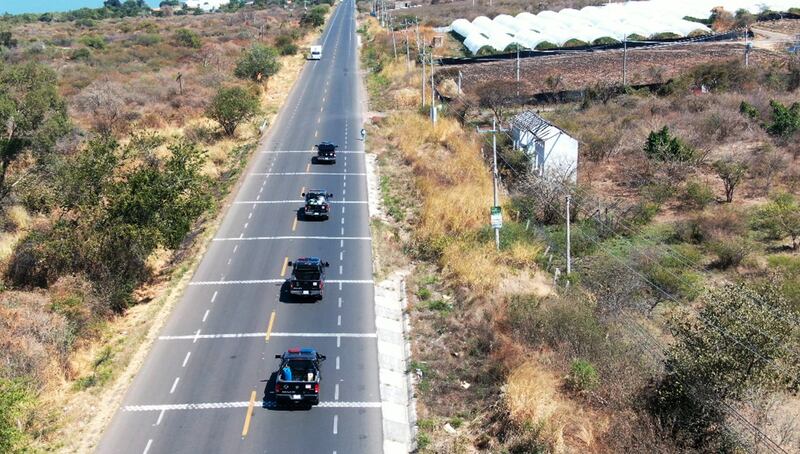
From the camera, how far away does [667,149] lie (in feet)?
157

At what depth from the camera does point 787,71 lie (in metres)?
72.4

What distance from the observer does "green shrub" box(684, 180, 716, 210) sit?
4297cm

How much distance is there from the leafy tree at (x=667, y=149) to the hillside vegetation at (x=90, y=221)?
29.0 m

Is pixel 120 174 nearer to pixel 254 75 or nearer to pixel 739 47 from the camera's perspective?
pixel 254 75

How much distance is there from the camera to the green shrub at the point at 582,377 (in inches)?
943

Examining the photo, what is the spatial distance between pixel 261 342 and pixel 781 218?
27.6m

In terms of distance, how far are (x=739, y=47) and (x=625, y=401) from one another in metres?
78.1

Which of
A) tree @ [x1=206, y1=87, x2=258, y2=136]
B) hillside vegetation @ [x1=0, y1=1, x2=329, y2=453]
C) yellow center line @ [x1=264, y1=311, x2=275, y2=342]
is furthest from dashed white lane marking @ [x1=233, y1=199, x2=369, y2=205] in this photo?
tree @ [x1=206, y1=87, x2=258, y2=136]

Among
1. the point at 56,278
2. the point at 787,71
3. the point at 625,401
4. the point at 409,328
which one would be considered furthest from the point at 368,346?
the point at 787,71

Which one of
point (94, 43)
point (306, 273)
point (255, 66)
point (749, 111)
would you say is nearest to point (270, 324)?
point (306, 273)

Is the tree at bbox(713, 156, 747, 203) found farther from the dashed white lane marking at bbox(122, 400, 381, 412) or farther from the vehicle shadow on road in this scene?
the vehicle shadow on road

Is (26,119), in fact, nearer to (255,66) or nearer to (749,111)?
(255,66)

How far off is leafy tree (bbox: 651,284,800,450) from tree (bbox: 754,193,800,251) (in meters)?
18.2

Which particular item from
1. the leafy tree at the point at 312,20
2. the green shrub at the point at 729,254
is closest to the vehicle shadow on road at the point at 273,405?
the green shrub at the point at 729,254
